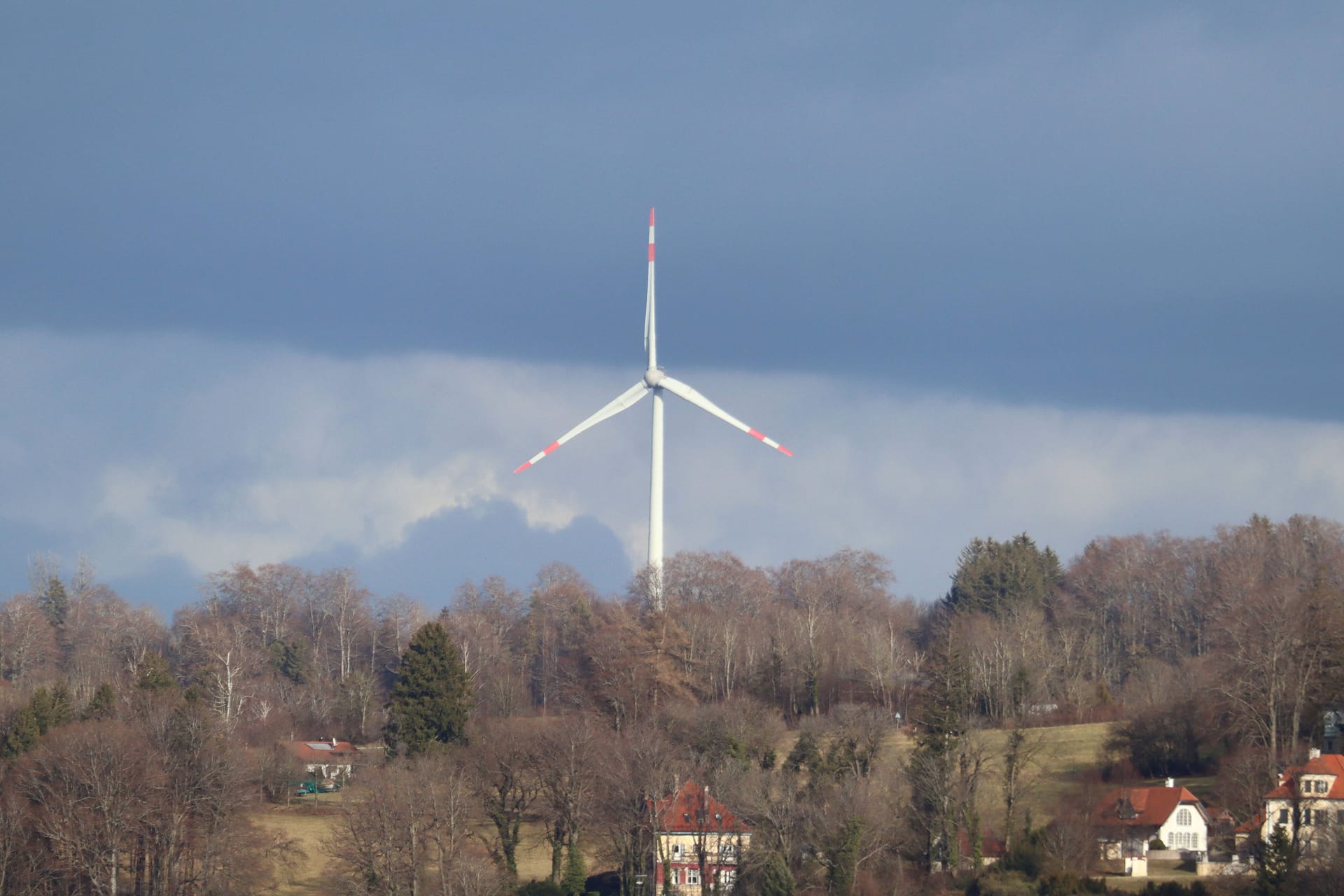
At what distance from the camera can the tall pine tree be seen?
318ft

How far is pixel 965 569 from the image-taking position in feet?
468

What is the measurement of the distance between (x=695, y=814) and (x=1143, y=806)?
2186cm

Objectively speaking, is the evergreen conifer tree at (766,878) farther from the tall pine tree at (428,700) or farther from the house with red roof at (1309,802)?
the tall pine tree at (428,700)

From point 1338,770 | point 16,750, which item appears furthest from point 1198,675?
point 16,750

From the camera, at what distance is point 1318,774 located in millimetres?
80062

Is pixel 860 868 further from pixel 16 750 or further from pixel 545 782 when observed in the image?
pixel 16 750

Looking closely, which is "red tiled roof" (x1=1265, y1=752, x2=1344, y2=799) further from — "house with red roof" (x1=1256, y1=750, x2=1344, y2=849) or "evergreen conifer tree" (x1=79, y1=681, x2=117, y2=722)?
"evergreen conifer tree" (x1=79, y1=681, x2=117, y2=722)

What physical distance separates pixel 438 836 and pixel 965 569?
7224 centimetres

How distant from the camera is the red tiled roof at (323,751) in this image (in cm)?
11164

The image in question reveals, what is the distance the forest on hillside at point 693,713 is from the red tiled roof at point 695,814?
991mm

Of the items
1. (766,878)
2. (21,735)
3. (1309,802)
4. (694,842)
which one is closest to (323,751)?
(21,735)

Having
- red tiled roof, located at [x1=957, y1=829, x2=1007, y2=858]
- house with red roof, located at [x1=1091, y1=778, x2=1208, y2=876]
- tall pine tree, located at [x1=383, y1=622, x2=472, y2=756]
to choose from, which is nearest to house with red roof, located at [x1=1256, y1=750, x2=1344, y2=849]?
house with red roof, located at [x1=1091, y1=778, x2=1208, y2=876]

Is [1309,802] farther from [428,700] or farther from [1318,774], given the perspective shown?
[428,700]

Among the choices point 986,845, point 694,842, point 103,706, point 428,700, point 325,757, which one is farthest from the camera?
point 325,757
